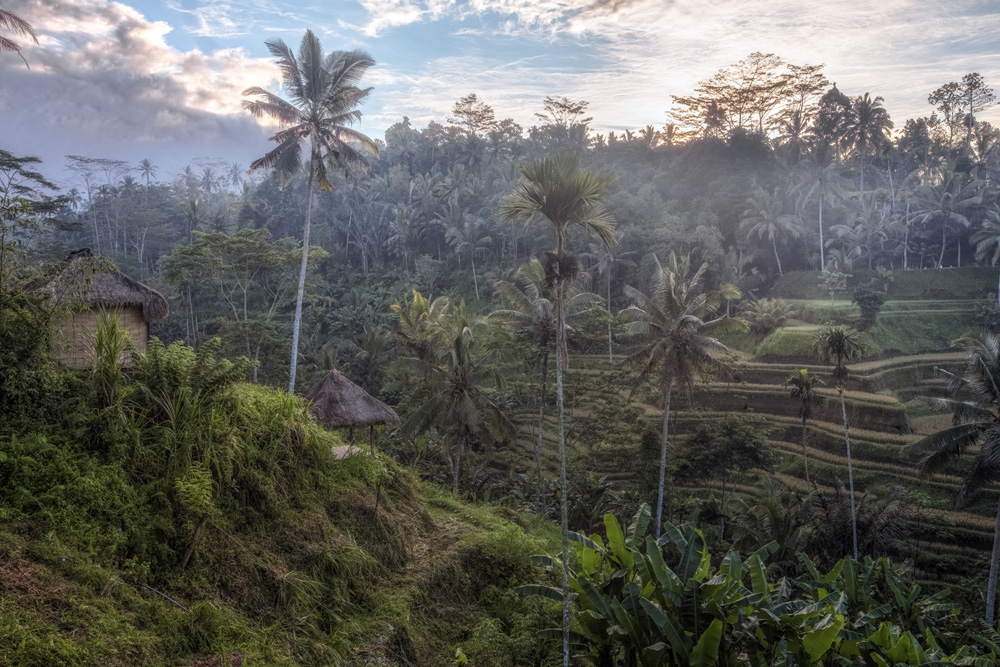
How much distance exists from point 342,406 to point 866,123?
137 feet

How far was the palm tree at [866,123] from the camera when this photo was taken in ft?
129

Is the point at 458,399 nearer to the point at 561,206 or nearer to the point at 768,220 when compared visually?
the point at 561,206

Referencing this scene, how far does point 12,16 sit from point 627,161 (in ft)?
128

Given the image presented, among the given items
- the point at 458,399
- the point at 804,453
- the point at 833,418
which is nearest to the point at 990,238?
the point at 833,418

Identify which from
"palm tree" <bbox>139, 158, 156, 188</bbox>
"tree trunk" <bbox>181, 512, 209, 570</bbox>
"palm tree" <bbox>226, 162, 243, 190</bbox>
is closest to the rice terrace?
"tree trunk" <bbox>181, 512, 209, 570</bbox>

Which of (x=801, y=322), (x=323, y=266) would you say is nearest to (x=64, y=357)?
(x=801, y=322)

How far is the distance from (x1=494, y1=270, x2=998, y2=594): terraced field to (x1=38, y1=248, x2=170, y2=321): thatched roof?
45.2 feet

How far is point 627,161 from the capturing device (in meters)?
45.2

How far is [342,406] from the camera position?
1171 cm

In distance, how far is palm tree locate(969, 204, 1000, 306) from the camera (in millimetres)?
33969

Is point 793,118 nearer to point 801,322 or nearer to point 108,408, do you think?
point 801,322

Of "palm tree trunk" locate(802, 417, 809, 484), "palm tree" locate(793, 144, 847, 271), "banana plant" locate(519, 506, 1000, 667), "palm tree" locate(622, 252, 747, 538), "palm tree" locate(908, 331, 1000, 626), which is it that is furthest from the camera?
"palm tree" locate(793, 144, 847, 271)

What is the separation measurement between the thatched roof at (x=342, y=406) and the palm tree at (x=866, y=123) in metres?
41.0

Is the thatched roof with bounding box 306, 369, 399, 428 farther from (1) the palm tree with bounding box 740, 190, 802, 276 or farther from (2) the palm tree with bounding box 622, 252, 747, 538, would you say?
(1) the palm tree with bounding box 740, 190, 802, 276
